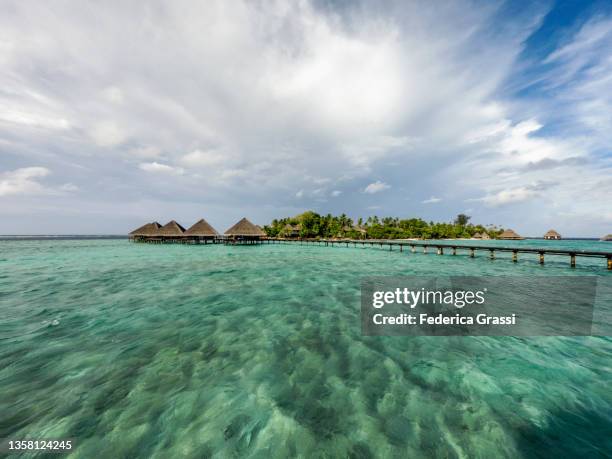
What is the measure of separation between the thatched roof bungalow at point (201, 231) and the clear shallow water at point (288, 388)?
36.0 meters

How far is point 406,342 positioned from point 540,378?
91.1 inches

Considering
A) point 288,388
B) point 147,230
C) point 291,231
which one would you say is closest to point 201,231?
point 147,230

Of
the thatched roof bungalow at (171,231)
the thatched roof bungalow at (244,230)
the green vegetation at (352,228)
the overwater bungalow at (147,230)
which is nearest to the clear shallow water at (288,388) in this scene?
the thatched roof bungalow at (244,230)

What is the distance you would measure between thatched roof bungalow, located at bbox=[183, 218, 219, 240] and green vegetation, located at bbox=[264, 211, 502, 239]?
26.3 meters

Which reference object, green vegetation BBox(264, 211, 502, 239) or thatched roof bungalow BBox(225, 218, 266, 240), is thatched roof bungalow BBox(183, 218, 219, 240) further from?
green vegetation BBox(264, 211, 502, 239)

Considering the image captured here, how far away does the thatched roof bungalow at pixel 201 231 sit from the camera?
41769 mm

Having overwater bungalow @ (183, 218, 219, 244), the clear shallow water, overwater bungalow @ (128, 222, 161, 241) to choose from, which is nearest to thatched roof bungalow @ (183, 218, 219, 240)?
overwater bungalow @ (183, 218, 219, 244)

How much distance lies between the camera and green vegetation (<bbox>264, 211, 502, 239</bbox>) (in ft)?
214

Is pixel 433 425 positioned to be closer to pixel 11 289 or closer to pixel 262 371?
pixel 262 371

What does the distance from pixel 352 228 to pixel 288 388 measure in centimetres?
7160

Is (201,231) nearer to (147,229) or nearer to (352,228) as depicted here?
(147,229)

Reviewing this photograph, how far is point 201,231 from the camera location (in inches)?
1670

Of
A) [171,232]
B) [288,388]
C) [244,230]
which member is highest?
[244,230]

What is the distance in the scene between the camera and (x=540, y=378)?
4141 millimetres
